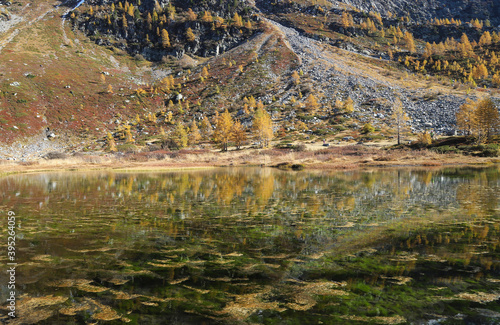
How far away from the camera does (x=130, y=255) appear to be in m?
7.11

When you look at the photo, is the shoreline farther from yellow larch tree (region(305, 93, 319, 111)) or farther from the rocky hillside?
yellow larch tree (region(305, 93, 319, 111))

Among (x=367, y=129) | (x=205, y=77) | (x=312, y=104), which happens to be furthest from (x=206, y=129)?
(x=205, y=77)

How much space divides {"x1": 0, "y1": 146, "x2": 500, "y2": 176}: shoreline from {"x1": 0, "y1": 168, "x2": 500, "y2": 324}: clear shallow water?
29.1 meters

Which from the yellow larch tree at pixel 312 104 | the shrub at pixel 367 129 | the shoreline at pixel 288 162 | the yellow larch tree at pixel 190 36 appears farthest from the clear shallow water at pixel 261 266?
the yellow larch tree at pixel 190 36

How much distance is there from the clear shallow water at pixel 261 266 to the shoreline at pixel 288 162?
29.1 meters

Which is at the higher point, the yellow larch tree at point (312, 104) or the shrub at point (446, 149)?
the yellow larch tree at point (312, 104)

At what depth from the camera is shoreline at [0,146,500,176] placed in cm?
4041

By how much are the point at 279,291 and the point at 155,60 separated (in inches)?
7511

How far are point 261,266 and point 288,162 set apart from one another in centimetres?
4076

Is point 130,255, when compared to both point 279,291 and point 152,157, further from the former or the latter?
point 152,157

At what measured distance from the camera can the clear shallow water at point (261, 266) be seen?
4.45 metres

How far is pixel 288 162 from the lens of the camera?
152 ft

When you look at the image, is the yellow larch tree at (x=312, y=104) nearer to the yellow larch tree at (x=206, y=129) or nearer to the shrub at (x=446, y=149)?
the yellow larch tree at (x=206, y=129)

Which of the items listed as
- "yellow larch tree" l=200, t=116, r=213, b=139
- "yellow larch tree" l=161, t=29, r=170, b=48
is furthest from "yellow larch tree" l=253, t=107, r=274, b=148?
"yellow larch tree" l=161, t=29, r=170, b=48
